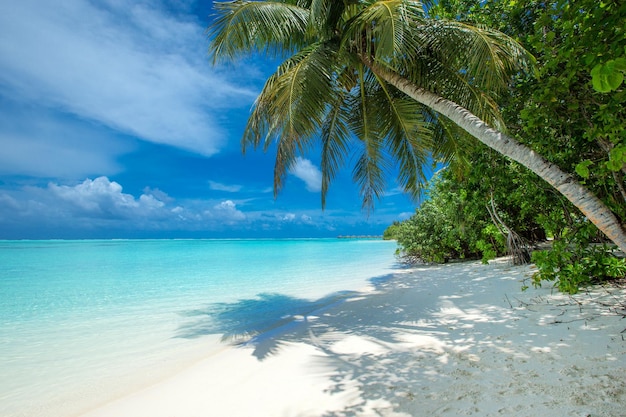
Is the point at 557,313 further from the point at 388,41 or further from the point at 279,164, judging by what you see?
the point at 279,164

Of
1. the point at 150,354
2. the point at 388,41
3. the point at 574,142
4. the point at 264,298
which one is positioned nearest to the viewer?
the point at 574,142

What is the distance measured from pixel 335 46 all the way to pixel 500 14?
361cm

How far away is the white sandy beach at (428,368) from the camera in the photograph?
2.38 metres

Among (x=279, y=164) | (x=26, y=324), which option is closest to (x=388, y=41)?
(x=279, y=164)

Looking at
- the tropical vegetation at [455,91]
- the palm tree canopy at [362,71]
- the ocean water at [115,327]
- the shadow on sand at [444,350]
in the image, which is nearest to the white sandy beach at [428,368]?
the shadow on sand at [444,350]

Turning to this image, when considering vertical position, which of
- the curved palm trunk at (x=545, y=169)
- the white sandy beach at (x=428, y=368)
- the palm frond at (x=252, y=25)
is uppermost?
the palm frond at (x=252, y=25)

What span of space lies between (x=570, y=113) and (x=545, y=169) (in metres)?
0.72

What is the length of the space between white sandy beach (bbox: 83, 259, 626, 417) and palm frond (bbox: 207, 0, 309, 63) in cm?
463

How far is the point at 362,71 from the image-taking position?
5.37 m

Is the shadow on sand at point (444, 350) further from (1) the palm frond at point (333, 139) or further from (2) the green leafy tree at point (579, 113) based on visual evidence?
(1) the palm frond at point (333, 139)

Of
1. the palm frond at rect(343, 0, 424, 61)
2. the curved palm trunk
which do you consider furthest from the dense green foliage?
the palm frond at rect(343, 0, 424, 61)

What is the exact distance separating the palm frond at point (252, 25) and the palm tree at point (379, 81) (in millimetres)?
19

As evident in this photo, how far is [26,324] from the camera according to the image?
604cm

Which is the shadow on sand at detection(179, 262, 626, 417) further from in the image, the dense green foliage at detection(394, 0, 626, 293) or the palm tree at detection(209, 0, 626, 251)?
the palm tree at detection(209, 0, 626, 251)
